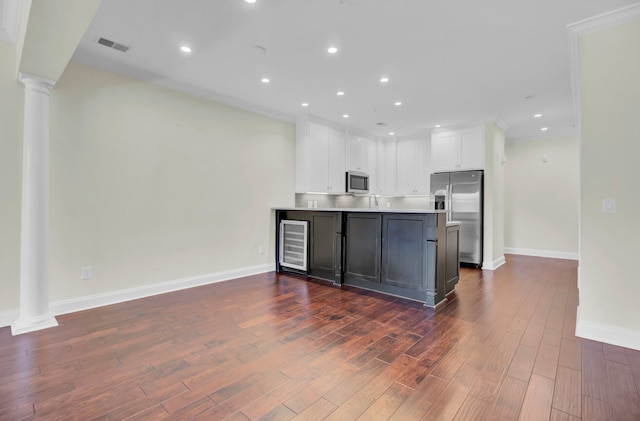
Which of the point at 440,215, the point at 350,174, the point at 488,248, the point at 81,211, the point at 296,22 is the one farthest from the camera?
the point at 350,174

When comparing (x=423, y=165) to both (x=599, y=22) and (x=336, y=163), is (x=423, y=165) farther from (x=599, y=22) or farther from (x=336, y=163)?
(x=599, y=22)

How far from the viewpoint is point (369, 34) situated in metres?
2.71

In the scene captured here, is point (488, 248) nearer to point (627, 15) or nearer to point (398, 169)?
point (398, 169)

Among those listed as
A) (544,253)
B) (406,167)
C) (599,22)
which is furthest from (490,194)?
(599,22)

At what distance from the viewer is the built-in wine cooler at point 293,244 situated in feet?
15.6

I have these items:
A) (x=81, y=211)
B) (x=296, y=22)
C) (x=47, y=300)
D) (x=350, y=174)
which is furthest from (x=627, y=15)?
(x=47, y=300)

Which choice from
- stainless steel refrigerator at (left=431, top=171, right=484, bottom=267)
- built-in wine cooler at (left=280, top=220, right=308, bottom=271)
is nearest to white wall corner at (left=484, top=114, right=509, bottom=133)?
stainless steel refrigerator at (left=431, top=171, right=484, bottom=267)

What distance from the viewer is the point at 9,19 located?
2615mm

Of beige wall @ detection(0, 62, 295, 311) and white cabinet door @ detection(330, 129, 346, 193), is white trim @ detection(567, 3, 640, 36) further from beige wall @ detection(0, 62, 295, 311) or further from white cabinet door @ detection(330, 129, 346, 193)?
beige wall @ detection(0, 62, 295, 311)

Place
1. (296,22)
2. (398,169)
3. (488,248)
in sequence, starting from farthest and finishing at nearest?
(398,169) → (488,248) → (296,22)

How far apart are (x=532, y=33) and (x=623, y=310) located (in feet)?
8.02

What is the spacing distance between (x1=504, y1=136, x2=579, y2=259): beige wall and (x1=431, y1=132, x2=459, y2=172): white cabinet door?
2.18 metres

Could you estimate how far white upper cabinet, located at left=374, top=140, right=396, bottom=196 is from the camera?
23.1 feet

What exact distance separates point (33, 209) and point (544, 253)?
8.49m
